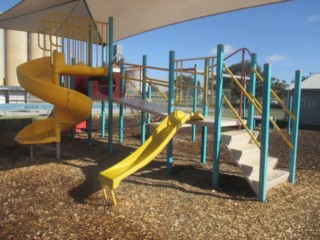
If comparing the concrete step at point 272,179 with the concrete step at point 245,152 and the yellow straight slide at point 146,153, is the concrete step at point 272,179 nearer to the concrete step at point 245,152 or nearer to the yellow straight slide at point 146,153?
the concrete step at point 245,152

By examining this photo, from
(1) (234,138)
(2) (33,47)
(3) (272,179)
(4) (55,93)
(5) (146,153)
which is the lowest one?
(3) (272,179)

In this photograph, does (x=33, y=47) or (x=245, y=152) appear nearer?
(x=245, y=152)

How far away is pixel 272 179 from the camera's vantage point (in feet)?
16.9

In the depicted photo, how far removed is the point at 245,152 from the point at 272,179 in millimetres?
635

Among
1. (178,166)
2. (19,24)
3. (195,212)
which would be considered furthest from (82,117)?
(19,24)

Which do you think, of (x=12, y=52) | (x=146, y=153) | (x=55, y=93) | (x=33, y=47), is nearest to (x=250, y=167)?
(x=146, y=153)

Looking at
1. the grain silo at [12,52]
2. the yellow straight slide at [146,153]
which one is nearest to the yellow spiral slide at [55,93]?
the yellow straight slide at [146,153]

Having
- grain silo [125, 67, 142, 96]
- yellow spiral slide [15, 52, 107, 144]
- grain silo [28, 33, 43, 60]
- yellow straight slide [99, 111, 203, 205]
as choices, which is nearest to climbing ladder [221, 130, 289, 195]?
yellow straight slide [99, 111, 203, 205]

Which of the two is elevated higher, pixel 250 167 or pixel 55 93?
pixel 55 93

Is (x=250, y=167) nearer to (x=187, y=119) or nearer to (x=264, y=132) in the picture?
(x=264, y=132)

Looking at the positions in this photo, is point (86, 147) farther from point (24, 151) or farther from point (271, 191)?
point (271, 191)

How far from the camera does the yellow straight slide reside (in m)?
4.25

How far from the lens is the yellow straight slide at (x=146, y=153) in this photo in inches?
167

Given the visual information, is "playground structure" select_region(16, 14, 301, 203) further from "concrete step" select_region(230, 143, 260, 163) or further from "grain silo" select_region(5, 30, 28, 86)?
"grain silo" select_region(5, 30, 28, 86)
